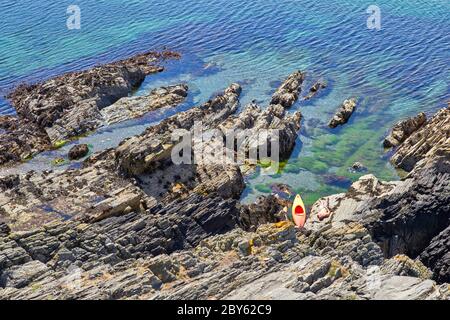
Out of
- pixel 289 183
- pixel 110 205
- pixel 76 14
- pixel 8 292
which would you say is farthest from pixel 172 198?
pixel 76 14

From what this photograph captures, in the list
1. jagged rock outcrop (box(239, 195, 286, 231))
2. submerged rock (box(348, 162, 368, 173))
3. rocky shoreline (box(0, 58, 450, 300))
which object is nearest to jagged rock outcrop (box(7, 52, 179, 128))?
rocky shoreline (box(0, 58, 450, 300))

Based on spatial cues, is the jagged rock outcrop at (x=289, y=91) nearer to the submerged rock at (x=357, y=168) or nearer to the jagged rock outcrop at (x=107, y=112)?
the jagged rock outcrop at (x=107, y=112)

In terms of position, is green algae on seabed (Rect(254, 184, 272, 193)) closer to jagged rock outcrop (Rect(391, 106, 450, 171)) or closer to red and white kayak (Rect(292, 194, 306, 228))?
red and white kayak (Rect(292, 194, 306, 228))

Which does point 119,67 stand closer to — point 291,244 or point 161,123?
point 161,123

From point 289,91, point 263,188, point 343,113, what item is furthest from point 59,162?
point 343,113

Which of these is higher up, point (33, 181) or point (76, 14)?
point (76, 14)

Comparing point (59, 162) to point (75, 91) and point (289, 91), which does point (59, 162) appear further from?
point (289, 91)

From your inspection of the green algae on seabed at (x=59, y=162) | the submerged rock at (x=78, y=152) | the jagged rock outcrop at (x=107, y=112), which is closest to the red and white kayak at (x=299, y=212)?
the submerged rock at (x=78, y=152)
